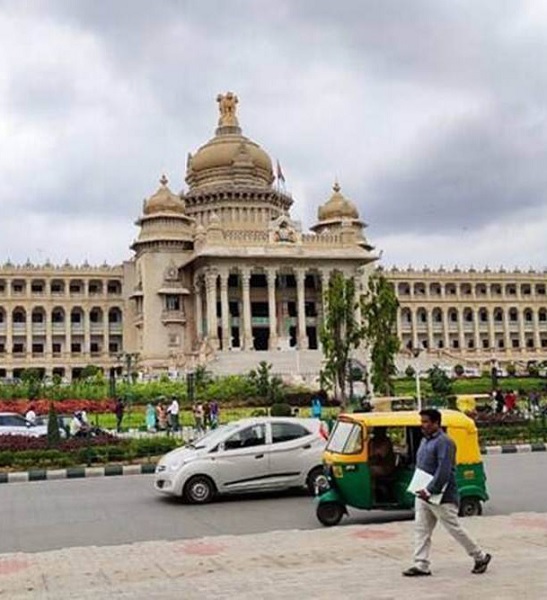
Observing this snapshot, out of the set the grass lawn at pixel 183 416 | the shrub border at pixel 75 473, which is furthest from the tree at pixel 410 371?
the shrub border at pixel 75 473

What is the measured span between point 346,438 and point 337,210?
64860mm

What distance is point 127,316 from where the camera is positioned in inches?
3066

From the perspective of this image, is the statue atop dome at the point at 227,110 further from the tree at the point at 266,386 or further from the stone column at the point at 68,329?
the tree at the point at 266,386

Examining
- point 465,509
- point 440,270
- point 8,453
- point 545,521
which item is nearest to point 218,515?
point 465,509

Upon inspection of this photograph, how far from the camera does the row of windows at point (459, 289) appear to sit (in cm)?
8881

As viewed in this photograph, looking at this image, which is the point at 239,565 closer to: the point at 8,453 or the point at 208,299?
the point at 8,453

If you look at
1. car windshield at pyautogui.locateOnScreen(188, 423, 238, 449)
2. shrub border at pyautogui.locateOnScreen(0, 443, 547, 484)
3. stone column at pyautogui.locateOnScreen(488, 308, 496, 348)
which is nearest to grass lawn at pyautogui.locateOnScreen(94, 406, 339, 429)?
shrub border at pyautogui.locateOnScreen(0, 443, 547, 484)

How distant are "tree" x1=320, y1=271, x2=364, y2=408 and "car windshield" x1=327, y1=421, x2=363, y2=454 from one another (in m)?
22.1

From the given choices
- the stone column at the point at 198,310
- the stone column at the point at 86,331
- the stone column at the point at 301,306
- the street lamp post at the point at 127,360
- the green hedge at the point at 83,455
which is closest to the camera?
the green hedge at the point at 83,455

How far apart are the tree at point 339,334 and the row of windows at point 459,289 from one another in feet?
164

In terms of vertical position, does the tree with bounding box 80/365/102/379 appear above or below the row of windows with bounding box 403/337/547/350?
below

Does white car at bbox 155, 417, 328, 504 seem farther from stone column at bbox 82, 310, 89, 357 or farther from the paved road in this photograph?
stone column at bbox 82, 310, 89, 357

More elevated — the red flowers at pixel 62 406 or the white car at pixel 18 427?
the red flowers at pixel 62 406

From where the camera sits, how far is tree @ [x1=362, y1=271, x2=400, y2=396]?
35572mm
